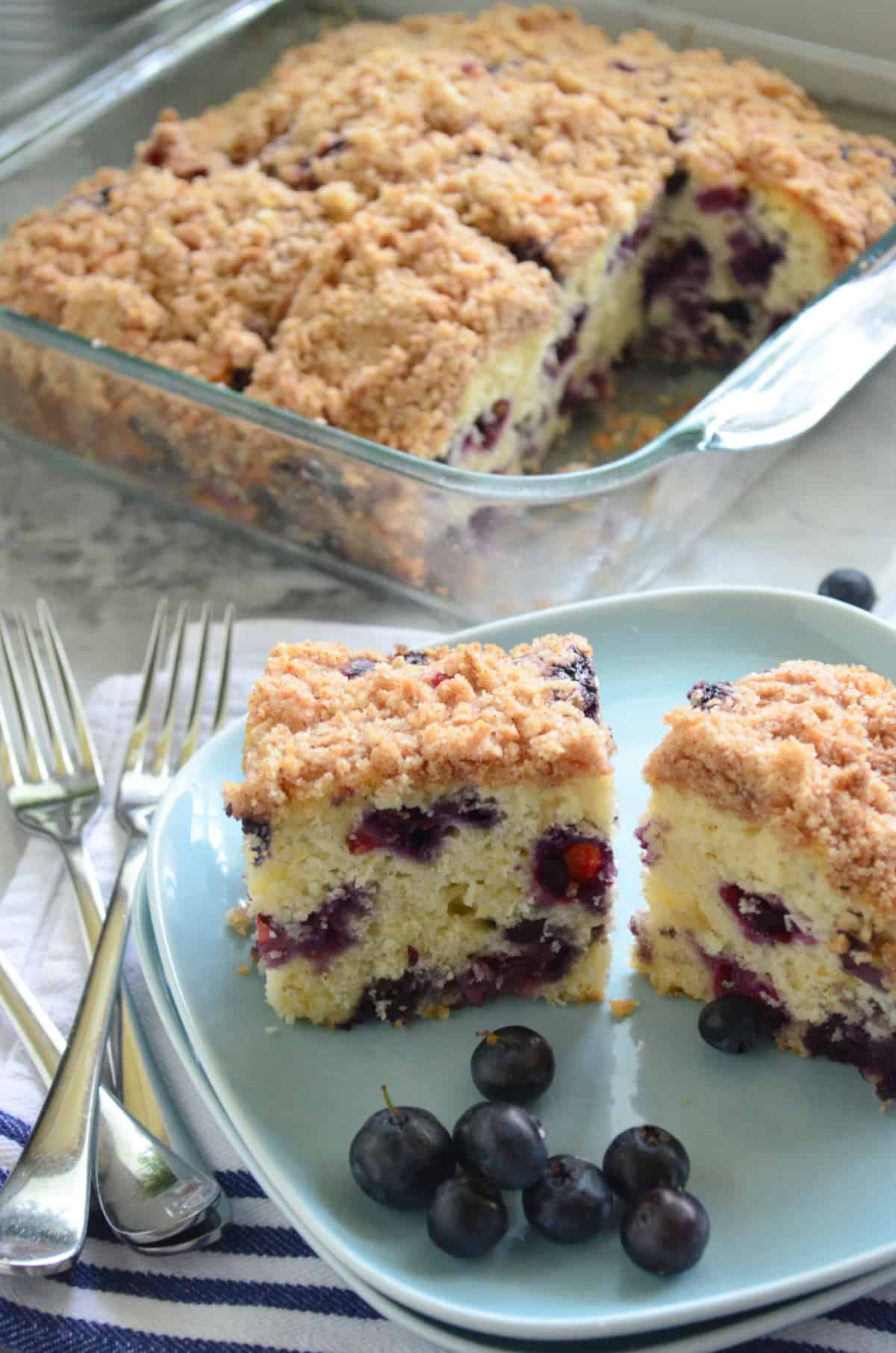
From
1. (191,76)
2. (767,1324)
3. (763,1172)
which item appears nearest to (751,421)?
(763,1172)

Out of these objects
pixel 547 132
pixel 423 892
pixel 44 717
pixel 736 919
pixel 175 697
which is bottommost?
pixel 44 717

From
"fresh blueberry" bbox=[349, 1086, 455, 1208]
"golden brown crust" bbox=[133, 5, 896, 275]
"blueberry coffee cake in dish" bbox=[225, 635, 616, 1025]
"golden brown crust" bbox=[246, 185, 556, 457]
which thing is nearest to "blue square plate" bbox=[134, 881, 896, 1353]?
"fresh blueberry" bbox=[349, 1086, 455, 1208]

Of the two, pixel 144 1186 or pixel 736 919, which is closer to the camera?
pixel 144 1186

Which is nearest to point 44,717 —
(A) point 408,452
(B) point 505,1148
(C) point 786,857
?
(A) point 408,452

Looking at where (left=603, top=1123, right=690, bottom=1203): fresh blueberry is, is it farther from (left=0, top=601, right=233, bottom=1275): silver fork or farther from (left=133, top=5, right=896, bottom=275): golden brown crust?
(left=133, top=5, right=896, bottom=275): golden brown crust

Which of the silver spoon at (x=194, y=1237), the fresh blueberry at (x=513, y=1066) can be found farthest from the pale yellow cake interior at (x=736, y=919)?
the silver spoon at (x=194, y=1237)

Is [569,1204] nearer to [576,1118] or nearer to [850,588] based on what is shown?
[576,1118]
